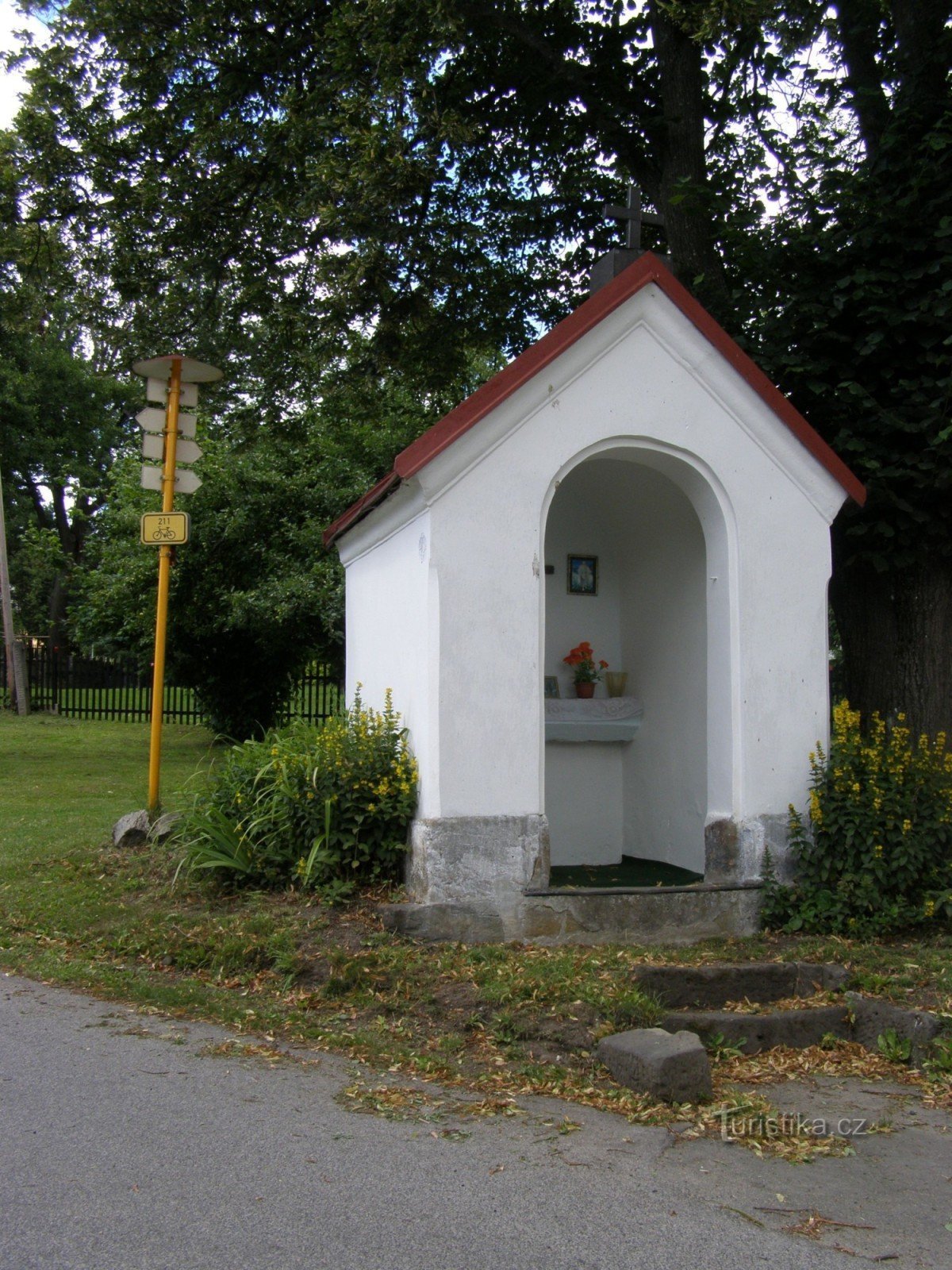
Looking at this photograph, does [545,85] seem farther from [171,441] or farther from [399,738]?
[399,738]

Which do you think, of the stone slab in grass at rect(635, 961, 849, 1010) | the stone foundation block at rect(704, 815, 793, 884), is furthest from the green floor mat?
the stone slab in grass at rect(635, 961, 849, 1010)

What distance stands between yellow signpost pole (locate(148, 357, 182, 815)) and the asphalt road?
13.4ft

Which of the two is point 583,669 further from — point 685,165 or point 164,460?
point 685,165

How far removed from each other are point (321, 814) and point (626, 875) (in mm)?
2356

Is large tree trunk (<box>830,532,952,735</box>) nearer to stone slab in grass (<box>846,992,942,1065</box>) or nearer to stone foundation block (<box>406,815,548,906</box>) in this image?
stone slab in grass (<box>846,992,942,1065</box>)

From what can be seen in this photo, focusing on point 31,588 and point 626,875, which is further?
point 31,588

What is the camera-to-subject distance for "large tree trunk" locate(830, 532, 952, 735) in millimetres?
8227

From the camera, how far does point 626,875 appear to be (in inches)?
315

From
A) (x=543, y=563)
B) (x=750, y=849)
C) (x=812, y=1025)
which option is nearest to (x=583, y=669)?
(x=543, y=563)

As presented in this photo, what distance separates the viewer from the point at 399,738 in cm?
708

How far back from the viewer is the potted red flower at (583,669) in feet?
28.3

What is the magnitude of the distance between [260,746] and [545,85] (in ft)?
21.4

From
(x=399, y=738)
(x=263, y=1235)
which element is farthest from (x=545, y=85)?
(x=263, y=1235)

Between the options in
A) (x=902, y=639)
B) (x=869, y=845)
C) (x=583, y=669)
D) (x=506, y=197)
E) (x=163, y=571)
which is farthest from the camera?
(x=506, y=197)
